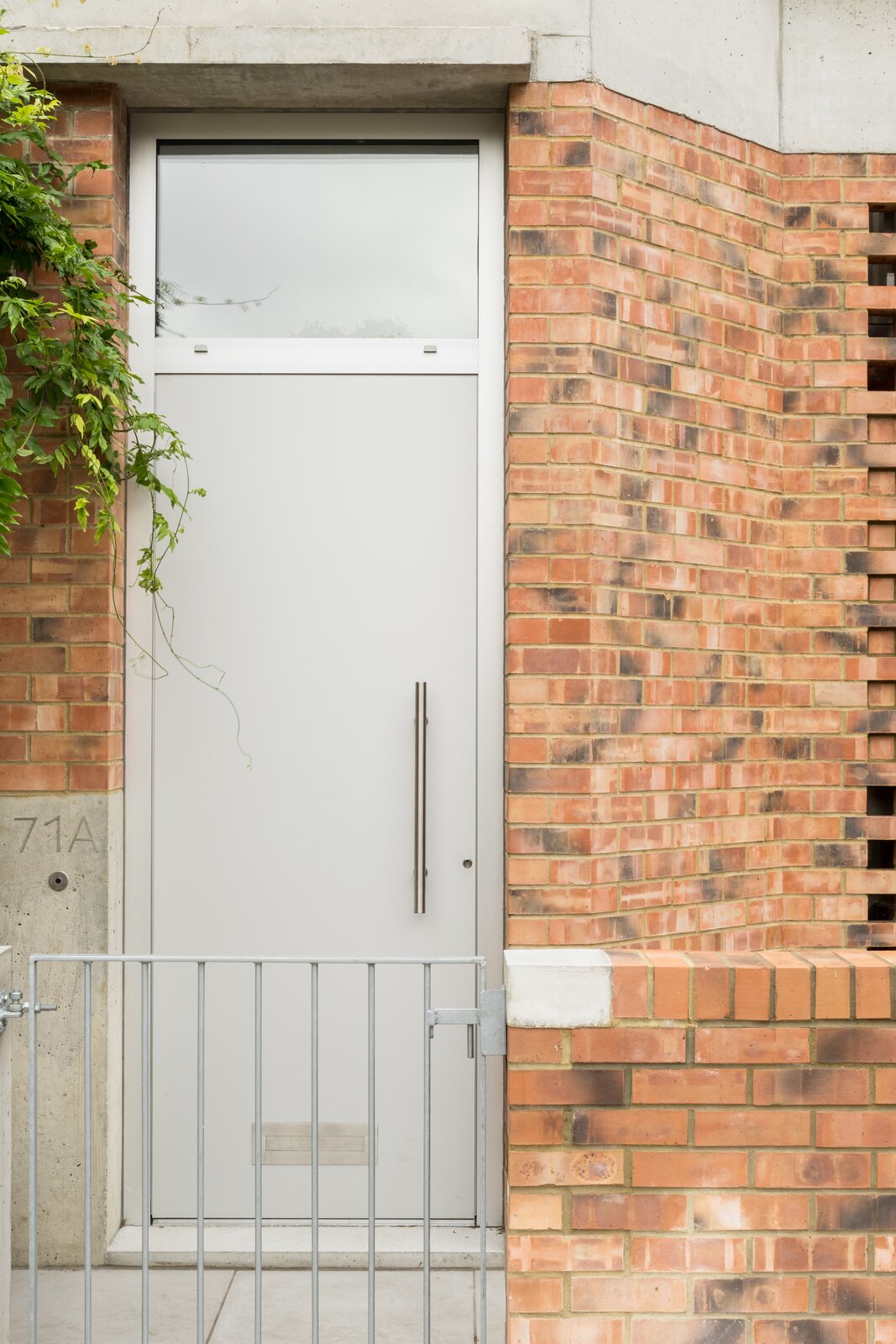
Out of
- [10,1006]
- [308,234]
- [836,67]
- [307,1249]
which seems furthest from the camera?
[836,67]

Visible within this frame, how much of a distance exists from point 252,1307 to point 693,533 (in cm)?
287

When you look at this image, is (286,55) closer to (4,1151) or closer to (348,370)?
(348,370)

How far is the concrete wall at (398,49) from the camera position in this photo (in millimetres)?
3658

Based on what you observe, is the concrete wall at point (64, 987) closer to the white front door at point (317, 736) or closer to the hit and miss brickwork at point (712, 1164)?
the white front door at point (317, 736)

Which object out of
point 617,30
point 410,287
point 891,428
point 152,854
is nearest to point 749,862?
point 891,428

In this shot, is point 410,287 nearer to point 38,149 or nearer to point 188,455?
point 188,455

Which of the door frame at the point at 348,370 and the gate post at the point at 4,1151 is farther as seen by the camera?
the door frame at the point at 348,370

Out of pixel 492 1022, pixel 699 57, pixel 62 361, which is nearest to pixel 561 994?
pixel 492 1022

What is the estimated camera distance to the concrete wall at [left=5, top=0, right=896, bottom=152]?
366 centimetres

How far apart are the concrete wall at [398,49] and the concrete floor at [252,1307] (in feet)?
12.8

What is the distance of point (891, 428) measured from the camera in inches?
163

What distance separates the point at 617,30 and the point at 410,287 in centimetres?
106

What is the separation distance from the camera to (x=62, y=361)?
11.2 feet

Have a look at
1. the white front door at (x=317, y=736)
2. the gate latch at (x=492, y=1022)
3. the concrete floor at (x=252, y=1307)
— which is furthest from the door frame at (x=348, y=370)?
the gate latch at (x=492, y=1022)
